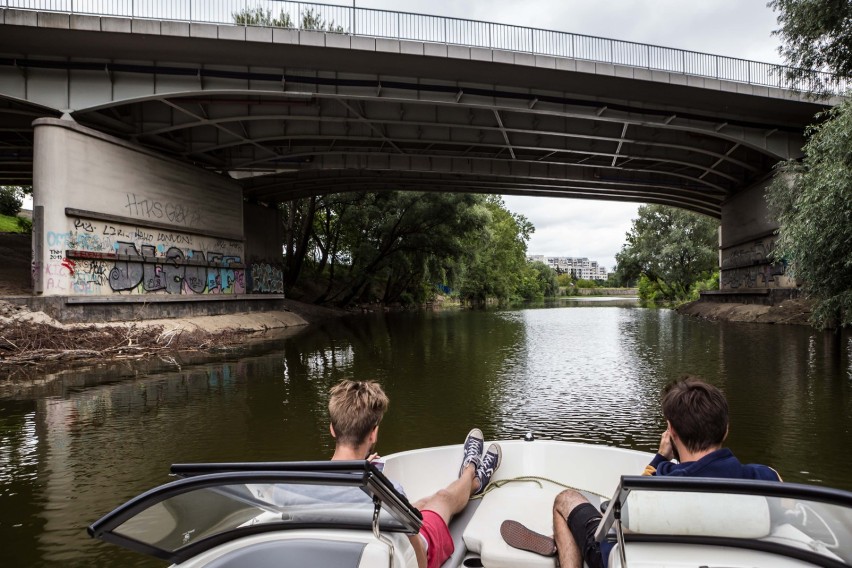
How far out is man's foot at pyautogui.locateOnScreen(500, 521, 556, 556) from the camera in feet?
9.91

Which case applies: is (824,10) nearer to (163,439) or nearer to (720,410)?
(720,410)

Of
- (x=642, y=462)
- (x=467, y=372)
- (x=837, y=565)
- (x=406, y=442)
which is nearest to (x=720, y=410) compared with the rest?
(x=837, y=565)

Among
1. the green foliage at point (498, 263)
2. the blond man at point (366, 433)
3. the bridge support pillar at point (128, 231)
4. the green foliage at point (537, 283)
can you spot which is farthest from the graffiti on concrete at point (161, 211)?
the green foliage at point (537, 283)

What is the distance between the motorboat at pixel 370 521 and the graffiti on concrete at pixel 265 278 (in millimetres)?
28741

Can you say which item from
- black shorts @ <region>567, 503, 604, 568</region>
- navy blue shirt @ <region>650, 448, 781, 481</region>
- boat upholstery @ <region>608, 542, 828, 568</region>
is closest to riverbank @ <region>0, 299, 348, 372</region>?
black shorts @ <region>567, 503, 604, 568</region>

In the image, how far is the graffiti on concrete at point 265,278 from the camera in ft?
97.3

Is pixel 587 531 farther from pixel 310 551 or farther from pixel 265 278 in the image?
pixel 265 278

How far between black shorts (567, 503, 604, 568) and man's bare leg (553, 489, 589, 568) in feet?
0.10

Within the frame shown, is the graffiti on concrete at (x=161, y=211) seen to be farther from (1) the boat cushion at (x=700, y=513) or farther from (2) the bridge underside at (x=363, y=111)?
(1) the boat cushion at (x=700, y=513)

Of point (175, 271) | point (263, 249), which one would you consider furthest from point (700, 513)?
point (263, 249)

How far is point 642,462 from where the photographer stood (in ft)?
12.7

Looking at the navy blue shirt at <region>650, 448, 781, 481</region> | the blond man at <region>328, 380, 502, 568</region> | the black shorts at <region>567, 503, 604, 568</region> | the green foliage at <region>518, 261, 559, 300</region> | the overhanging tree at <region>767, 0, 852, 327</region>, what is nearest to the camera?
the navy blue shirt at <region>650, 448, 781, 481</region>

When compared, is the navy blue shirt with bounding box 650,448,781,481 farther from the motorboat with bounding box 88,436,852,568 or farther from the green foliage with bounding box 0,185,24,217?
the green foliage with bounding box 0,185,24,217

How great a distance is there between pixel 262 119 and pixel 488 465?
20090mm
